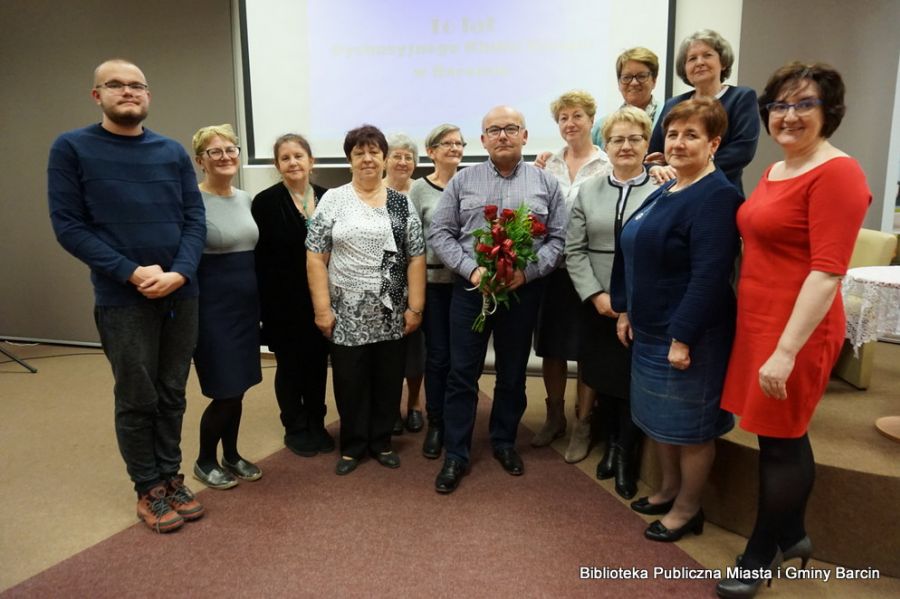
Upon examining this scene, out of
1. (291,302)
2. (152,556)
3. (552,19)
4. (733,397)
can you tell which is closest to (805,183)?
(733,397)

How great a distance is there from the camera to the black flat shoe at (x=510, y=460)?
9.55 feet

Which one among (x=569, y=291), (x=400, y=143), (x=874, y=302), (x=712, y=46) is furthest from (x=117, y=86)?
(x=874, y=302)

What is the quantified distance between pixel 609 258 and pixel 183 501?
2044mm

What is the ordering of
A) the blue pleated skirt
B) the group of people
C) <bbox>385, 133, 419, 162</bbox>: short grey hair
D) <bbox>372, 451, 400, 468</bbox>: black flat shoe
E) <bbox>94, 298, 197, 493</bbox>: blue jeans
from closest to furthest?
the group of people, the blue pleated skirt, <bbox>94, 298, 197, 493</bbox>: blue jeans, <bbox>372, 451, 400, 468</bbox>: black flat shoe, <bbox>385, 133, 419, 162</bbox>: short grey hair

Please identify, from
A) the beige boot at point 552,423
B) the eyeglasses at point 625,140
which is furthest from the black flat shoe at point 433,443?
the eyeglasses at point 625,140

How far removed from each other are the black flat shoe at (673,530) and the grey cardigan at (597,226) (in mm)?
949

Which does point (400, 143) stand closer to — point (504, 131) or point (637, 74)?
point (504, 131)

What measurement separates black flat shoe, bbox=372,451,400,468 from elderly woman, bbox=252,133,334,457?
336 mm

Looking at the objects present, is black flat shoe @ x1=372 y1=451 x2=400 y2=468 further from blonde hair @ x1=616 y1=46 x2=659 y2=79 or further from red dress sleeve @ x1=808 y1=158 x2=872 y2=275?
blonde hair @ x1=616 y1=46 x2=659 y2=79

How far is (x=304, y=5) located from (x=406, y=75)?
920mm

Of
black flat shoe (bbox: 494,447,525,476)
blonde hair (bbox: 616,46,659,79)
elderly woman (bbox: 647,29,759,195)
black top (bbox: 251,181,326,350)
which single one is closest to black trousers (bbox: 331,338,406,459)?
black top (bbox: 251,181,326,350)

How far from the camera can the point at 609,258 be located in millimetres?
2615

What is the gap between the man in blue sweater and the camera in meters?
2.18

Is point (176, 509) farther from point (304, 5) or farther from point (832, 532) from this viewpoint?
point (304, 5)
